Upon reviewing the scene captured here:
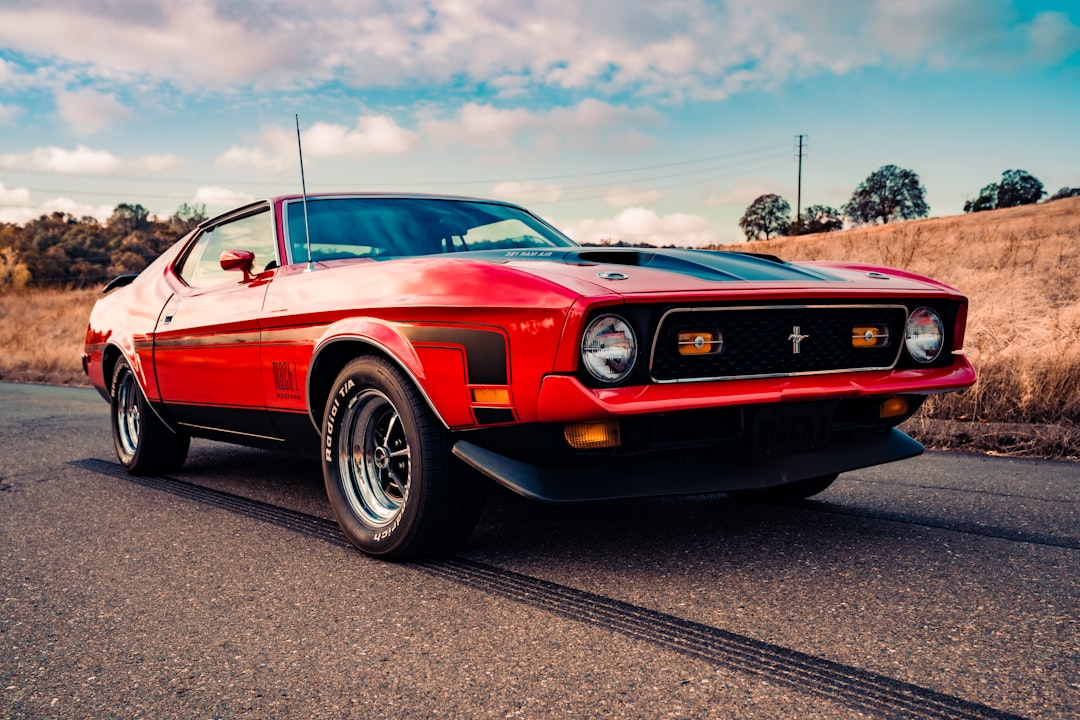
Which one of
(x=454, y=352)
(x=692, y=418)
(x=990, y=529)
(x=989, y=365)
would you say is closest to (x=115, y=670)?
(x=454, y=352)

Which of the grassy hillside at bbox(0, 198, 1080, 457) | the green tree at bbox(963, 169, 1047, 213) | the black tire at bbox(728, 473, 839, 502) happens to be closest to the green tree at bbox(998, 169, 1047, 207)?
the green tree at bbox(963, 169, 1047, 213)

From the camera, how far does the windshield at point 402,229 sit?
3.88 meters

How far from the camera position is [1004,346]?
7102 mm

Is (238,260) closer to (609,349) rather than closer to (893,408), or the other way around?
(609,349)

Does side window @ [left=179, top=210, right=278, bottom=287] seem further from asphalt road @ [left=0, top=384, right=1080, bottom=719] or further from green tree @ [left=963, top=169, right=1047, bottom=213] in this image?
green tree @ [left=963, top=169, right=1047, bottom=213]

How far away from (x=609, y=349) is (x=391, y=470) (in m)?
1.05

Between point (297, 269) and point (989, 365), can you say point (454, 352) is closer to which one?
point (297, 269)

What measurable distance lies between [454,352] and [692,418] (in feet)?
2.49

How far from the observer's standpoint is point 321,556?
3221 mm

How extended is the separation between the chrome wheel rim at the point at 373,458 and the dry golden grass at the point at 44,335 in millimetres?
11554

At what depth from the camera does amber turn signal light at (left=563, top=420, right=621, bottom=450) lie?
105 inches

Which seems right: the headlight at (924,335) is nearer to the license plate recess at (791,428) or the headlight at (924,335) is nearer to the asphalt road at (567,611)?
the license plate recess at (791,428)

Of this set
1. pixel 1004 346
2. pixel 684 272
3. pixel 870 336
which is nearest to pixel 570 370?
pixel 684 272

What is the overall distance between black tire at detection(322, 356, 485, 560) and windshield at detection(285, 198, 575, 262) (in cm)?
82
